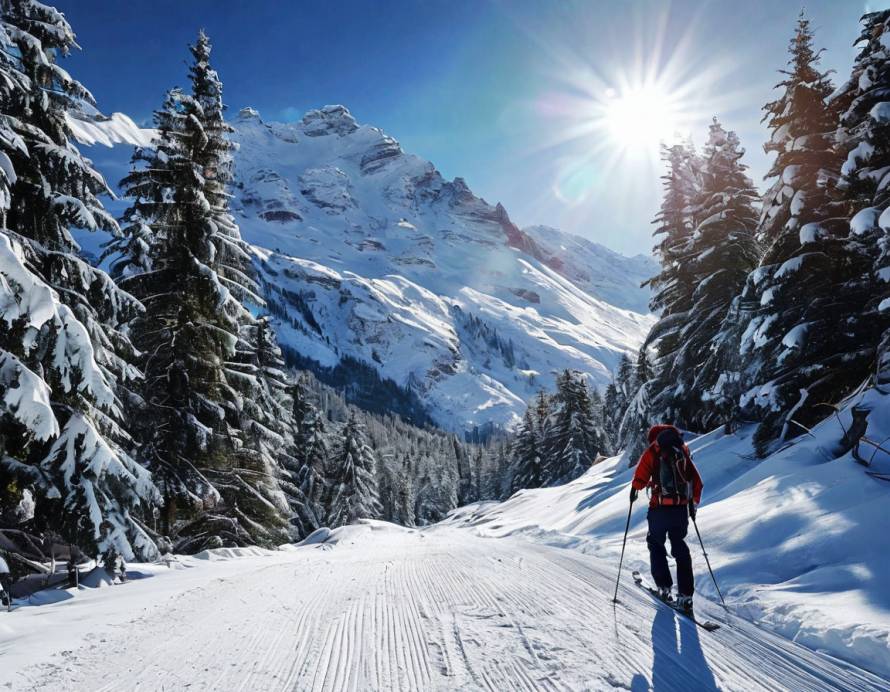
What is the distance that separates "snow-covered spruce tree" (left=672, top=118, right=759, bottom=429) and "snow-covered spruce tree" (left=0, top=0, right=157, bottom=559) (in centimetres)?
1635

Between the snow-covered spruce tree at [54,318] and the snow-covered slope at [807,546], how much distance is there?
730cm

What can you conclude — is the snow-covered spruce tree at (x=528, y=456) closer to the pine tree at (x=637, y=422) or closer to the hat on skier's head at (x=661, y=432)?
the pine tree at (x=637, y=422)

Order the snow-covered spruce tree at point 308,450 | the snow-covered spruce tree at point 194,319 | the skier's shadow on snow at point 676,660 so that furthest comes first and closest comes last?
the snow-covered spruce tree at point 308,450
the snow-covered spruce tree at point 194,319
the skier's shadow on snow at point 676,660

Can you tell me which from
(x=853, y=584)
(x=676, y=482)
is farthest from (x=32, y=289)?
(x=853, y=584)

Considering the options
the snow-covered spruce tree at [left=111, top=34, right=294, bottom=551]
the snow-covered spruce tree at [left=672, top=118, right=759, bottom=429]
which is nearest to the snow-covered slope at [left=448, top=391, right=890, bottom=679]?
the snow-covered spruce tree at [left=672, top=118, right=759, bottom=429]

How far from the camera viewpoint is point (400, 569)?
7.94 m

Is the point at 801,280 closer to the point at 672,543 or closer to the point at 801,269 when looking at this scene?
the point at 801,269

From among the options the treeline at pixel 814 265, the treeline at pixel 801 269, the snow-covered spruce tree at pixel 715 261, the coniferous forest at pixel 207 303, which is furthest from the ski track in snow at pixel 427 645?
the snow-covered spruce tree at pixel 715 261

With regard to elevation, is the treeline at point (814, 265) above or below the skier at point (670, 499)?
above

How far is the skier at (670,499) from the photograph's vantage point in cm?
530

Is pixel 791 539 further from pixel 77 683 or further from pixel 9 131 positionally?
pixel 9 131

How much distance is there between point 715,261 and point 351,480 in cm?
2641

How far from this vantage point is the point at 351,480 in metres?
34.8

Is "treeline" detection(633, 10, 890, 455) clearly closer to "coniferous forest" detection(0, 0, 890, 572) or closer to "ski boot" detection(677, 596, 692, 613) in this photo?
"coniferous forest" detection(0, 0, 890, 572)
